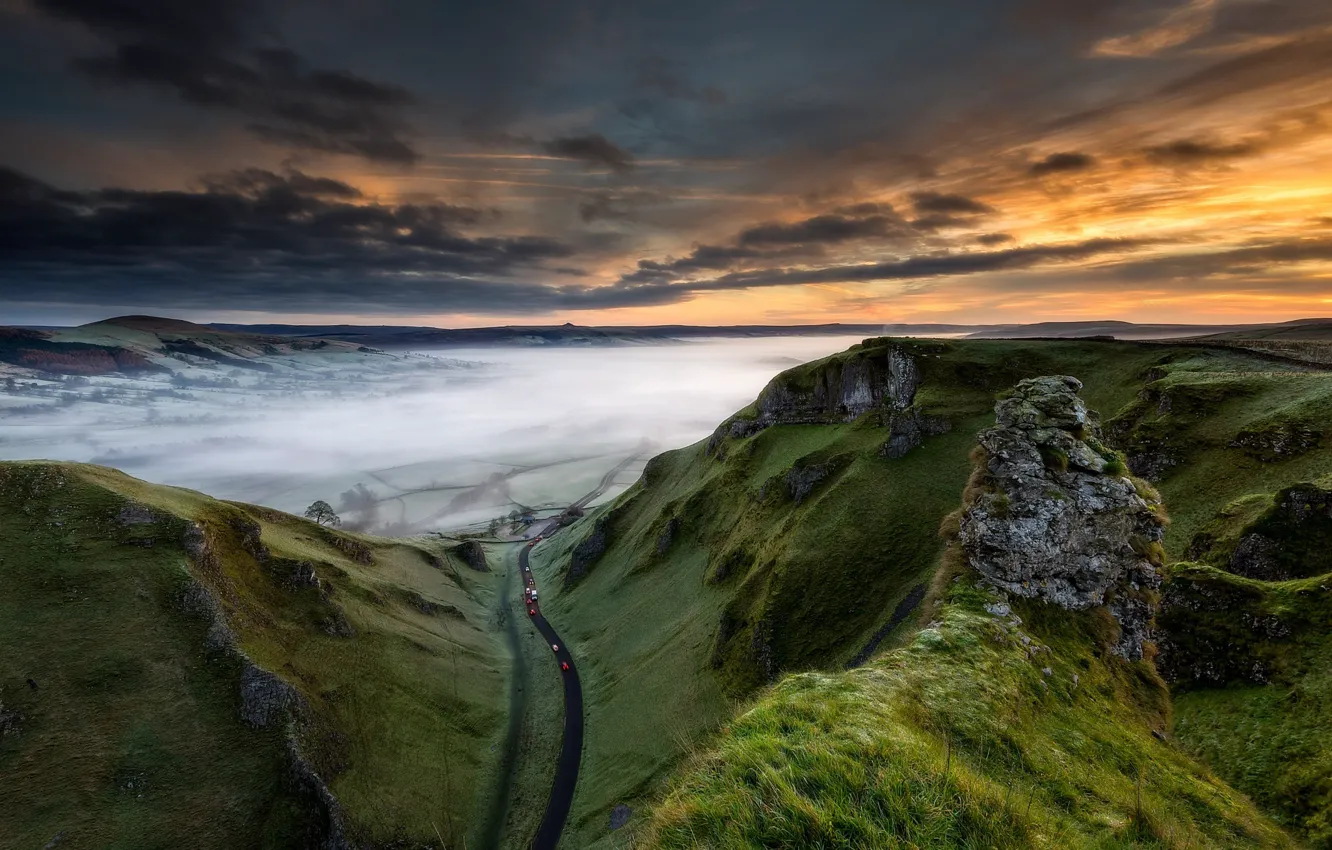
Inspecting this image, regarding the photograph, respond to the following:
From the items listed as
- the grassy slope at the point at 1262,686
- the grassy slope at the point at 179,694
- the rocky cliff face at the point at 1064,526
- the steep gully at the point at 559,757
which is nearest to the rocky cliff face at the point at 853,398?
the grassy slope at the point at 1262,686

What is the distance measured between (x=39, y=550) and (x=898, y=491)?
122576mm

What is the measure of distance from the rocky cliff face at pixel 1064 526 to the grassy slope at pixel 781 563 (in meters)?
34.7

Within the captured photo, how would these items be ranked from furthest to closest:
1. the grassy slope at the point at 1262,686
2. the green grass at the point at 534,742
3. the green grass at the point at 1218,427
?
1. the green grass at the point at 534,742
2. the green grass at the point at 1218,427
3. the grassy slope at the point at 1262,686

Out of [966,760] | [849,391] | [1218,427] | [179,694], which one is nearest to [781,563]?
[849,391]

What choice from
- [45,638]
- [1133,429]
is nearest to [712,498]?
[1133,429]

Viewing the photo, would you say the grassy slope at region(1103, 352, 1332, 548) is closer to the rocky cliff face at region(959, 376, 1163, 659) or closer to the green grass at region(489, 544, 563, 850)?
the rocky cliff face at region(959, 376, 1163, 659)

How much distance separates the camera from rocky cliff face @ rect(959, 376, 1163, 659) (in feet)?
77.5

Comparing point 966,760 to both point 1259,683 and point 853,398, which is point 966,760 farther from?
point 853,398

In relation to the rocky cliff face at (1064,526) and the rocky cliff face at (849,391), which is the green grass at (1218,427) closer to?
the rocky cliff face at (1064,526)

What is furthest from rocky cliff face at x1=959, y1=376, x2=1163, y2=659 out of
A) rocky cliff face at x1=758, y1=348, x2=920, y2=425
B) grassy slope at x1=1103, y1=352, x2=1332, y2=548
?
rocky cliff face at x1=758, y1=348, x2=920, y2=425

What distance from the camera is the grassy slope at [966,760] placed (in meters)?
8.02

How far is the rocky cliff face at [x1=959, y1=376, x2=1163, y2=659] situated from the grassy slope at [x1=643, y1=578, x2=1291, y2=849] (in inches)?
62.0

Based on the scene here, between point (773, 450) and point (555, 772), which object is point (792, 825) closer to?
point (555, 772)

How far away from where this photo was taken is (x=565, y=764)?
77.2m
